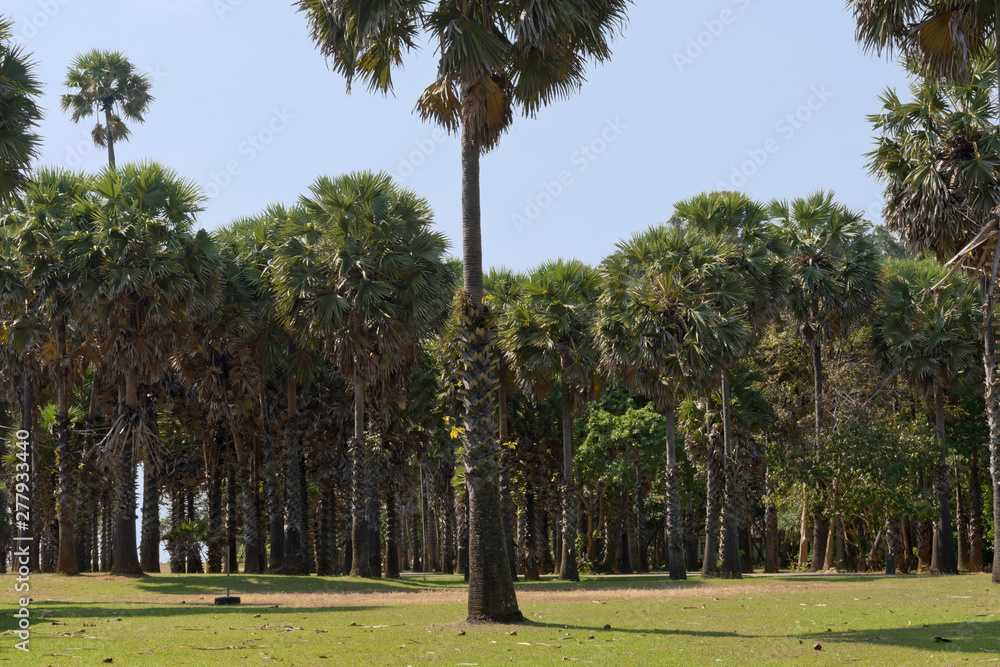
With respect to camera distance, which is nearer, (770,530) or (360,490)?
A: (360,490)

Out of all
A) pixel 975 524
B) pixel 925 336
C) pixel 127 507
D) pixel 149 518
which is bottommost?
pixel 975 524

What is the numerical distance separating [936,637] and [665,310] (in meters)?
17.1

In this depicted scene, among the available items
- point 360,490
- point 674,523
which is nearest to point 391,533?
point 360,490

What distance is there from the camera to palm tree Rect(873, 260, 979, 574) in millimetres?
33906

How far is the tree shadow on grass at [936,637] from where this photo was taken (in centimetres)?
1082

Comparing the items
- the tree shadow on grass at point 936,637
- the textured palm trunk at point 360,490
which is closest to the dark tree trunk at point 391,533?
the textured palm trunk at point 360,490

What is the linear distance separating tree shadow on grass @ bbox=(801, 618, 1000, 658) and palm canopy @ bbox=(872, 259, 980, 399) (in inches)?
874

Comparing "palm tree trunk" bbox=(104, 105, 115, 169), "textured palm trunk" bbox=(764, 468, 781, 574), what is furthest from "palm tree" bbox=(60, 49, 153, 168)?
"textured palm trunk" bbox=(764, 468, 781, 574)

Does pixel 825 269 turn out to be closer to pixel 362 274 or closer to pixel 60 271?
pixel 362 274

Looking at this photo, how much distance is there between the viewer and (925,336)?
3403 cm

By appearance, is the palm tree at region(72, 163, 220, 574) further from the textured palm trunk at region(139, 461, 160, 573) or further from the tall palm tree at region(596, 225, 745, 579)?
the tall palm tree at region(596, 225, 745, 579)

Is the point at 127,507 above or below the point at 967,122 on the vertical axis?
below

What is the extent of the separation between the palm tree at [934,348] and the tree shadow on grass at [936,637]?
22223mm

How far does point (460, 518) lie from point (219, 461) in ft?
33.1
